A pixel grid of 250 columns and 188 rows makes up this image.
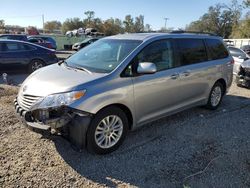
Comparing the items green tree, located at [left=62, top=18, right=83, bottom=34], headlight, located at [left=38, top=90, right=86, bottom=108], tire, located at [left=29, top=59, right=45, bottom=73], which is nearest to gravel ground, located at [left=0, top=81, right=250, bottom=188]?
headlight, located at [left=38, top=90, right=86, bottom=108]

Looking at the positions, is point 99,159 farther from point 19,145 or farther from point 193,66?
point 193,66

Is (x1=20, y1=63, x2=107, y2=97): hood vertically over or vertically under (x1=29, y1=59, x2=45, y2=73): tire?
over

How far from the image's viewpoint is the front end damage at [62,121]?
3.49 m

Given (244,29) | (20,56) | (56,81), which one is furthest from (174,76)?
(244,29)

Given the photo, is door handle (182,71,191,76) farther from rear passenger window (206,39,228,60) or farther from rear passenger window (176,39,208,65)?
rear passenger window (206,39,228,60)

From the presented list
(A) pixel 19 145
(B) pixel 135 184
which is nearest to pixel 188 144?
(B) pixel 135 184

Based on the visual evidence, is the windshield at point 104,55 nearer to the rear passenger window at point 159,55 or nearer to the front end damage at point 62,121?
the rear passenger window at point 159,55

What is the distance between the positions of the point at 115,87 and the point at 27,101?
4.05 ft

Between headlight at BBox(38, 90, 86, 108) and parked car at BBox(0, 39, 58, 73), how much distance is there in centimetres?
746

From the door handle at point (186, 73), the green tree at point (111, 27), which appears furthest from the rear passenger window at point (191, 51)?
the green tree at point (111, 27)

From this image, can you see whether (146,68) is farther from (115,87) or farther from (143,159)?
(143,159)

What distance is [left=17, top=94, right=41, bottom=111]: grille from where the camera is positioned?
12.0 ft

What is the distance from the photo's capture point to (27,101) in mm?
3766

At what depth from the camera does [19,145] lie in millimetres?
4238
